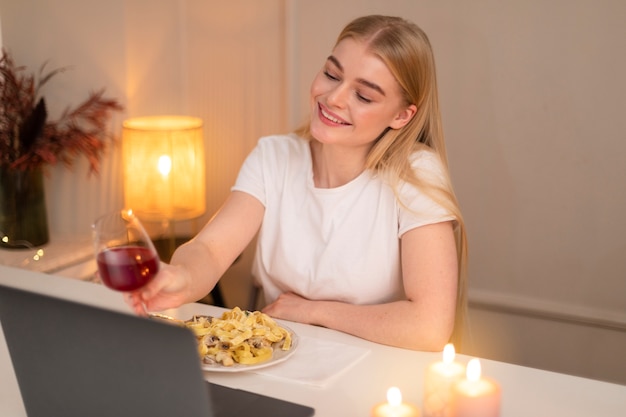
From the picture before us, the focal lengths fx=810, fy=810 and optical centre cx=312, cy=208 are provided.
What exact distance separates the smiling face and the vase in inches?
54.8

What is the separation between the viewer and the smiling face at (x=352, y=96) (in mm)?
1823

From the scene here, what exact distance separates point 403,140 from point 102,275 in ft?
3.03

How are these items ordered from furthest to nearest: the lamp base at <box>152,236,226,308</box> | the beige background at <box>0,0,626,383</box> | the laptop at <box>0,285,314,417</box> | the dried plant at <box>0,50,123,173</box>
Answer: the lamp base at <box>152,236,226,308</box> → the dried plant at <box>0,50,123,173</box> → the beige background at <box>0,0,626,383</box> → the laptop at <box>0,285,314,417</box>

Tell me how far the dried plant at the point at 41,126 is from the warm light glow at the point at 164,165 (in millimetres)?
285

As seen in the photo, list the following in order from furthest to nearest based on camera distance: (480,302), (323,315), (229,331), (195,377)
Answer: (480,302)
(323,315)
(229,331)
(195,377)

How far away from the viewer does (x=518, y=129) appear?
9.10 ft

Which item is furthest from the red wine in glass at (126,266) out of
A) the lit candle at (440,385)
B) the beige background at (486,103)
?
the beige background at (486,103)

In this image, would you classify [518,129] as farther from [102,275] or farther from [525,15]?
[102,275]

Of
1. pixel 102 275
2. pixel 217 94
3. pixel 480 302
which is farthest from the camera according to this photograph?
pixel 217 94

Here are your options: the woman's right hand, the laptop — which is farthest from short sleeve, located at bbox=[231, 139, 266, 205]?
the laptop

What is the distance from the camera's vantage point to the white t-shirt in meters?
1.91

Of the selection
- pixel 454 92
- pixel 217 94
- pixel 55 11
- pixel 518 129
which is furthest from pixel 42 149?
pixel 518 129

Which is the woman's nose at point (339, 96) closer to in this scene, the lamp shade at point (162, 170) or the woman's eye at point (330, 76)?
the woman's eye at point (330, 76)

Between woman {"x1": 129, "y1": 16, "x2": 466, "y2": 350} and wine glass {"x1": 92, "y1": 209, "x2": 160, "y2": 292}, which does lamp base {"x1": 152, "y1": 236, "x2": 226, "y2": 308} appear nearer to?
woman {"x1": 129, "y1": 16, "x2": 466, "y2": 350}
